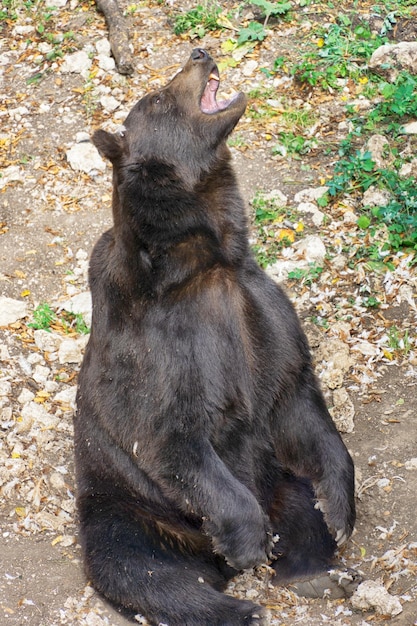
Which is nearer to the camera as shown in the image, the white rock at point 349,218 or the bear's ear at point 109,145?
the bear's ear at point 109,145

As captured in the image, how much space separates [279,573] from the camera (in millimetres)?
5453

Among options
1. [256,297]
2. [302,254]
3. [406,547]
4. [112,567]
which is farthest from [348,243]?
[112,567]

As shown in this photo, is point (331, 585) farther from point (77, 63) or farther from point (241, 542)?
point (77, 63)

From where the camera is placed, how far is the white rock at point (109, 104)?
849cm

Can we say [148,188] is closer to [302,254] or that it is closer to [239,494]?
[239,494]

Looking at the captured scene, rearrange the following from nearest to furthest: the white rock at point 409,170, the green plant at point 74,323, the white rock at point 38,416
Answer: the white rock at point 38,416 → the green plant at point 74,323 → the white rock at point 409,170

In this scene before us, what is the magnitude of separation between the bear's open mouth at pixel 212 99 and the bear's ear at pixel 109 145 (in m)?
0.55

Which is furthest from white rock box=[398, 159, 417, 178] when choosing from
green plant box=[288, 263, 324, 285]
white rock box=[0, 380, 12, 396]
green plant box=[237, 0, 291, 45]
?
white rock box=[0, 380, 12, 396]

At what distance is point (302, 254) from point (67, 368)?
1.91 metres

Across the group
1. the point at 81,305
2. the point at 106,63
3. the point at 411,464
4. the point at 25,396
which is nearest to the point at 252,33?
the point at 106,63

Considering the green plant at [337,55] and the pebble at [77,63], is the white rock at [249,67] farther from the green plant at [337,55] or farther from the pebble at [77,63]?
the pebble at [77,63]

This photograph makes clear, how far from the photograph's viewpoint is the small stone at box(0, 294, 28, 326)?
23.3 ft

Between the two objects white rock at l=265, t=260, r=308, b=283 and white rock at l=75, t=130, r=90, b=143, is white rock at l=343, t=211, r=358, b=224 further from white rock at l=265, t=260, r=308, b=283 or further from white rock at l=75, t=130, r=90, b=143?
white rock at l=75, t=130, r=90, b=143

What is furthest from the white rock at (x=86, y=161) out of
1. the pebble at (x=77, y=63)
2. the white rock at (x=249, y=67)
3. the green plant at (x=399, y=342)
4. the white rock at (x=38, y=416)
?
the green plant at (x=399, y=342)
